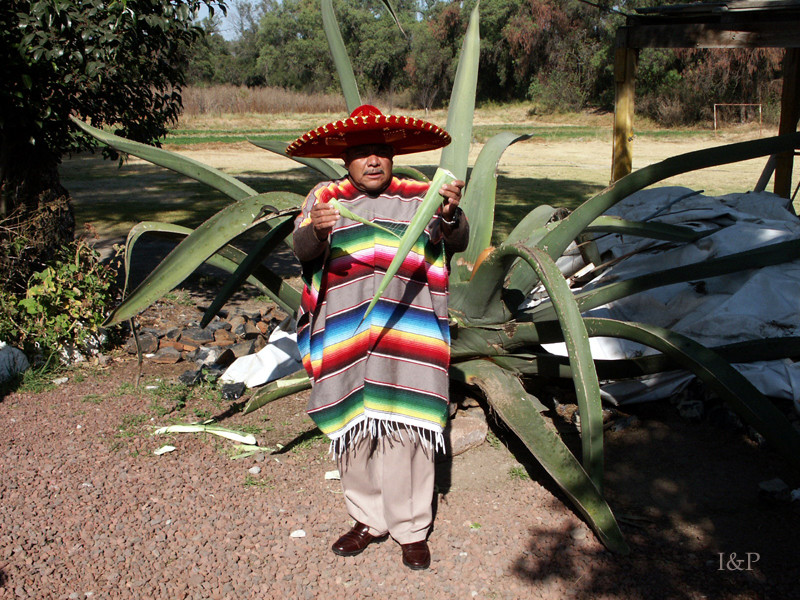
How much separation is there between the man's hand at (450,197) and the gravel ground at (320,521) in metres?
1.29

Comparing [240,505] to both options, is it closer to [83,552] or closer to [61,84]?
[83,552]

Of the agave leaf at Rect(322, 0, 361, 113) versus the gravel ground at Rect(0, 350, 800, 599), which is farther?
the agave leaf at Rect(322, 0, 361, 113)

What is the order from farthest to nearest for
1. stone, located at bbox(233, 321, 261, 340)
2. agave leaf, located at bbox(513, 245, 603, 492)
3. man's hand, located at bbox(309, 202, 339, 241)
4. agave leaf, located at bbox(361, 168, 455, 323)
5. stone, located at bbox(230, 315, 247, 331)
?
stone, located at bbox(230, 315, 247, 331)
stone, located at bbox(233, 321, 261, 340)
agave leaf, located at bbox(513, 245, 603, 492)
man's hand, located at bbox(309, 202, 339, 241)
agave leaf, located at bbox(361, 168, 455, 323)

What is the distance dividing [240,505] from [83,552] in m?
0.63

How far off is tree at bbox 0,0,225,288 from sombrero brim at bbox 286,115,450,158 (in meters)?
2.36

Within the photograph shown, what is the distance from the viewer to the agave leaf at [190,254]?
2.85m

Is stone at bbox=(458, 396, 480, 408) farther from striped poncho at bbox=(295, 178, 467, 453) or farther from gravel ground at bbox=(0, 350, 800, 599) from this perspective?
striped poncho at bbox=(295, 178, 467, 453)

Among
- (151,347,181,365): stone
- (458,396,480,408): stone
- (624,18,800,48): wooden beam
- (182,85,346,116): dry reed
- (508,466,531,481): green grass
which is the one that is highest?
(182,85,346,116): dry reed

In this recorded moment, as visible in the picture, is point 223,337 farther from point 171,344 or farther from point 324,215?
point 324,215

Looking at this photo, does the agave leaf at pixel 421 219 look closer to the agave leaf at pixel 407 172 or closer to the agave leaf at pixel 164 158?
the agave leaf at pixel 164 158

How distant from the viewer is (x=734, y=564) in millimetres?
2670

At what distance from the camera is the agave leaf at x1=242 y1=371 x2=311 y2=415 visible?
356 centimetres

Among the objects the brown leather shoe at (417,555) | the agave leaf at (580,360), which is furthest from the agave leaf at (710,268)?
the brown leather shoe at (417,555)

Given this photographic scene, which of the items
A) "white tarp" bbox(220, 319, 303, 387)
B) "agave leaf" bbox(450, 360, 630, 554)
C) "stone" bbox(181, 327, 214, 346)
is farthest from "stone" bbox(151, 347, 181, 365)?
"agave leaf" bbox(450, 360, 630, 554)
